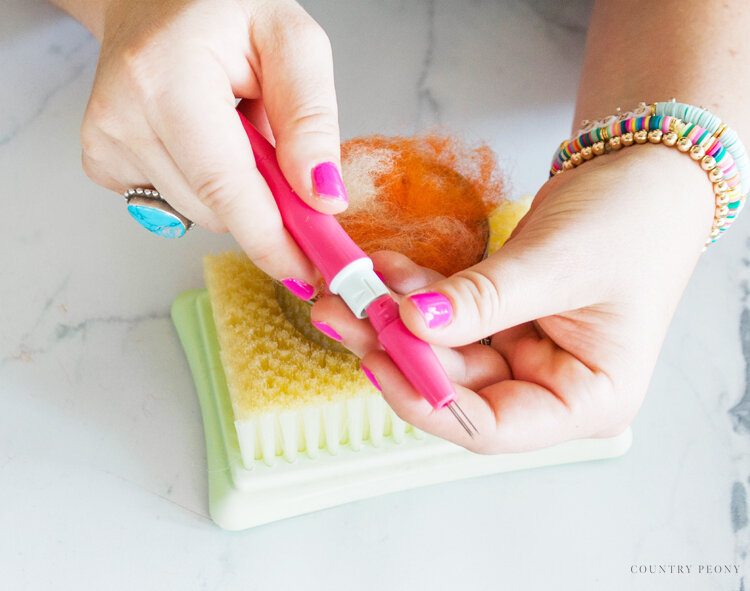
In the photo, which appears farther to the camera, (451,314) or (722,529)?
(722,529)

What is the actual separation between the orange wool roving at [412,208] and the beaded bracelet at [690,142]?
0.33 ft

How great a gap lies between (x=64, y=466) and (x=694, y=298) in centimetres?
60

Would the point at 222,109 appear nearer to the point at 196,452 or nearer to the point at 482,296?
the point at 482,296

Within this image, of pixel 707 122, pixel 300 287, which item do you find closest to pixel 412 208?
pixel 300 287

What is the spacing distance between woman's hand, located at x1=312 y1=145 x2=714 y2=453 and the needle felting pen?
0.06ft

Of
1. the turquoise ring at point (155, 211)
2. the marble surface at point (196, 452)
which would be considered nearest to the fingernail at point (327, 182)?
the turquoise ring at point (155, 211)

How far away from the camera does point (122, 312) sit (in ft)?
2.27

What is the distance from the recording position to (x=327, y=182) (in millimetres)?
445

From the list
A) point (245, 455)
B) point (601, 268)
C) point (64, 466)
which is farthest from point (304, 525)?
A: point (601, 268)

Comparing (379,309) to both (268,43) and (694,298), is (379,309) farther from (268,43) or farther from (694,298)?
(694,298)

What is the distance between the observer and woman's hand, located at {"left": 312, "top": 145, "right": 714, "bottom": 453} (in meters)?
0.44

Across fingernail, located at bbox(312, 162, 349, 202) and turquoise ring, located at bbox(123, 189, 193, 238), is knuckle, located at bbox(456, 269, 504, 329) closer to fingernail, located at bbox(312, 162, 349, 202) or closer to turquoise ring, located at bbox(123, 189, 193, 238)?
fingernail, located at bbox(312, 162, 349, 202)

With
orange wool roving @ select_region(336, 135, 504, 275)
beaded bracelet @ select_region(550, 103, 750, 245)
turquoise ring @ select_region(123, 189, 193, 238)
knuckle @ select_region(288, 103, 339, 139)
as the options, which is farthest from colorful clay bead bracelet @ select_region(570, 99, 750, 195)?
turquoise ring @ select_region(123, 189, 193, 238)

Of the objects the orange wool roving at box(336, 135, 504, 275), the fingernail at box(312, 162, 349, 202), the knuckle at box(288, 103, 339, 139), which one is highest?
the knuckle at box(288, 103, 339, 139)
